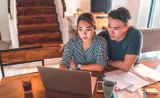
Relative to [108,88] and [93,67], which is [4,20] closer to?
[93,67]

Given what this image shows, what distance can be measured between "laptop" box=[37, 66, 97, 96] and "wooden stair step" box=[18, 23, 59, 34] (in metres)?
3.48

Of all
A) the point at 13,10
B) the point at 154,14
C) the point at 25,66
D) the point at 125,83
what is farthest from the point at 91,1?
the point at 125,83

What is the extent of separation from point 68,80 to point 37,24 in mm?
3717

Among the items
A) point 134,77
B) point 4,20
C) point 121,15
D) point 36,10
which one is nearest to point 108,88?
point 134,77

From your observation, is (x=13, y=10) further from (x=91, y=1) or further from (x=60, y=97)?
(x=60, y=97)

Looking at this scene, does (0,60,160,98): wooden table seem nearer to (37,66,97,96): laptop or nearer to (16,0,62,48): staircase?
(37,66,97,96): laptop

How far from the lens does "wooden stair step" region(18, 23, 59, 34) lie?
4287 millimetres

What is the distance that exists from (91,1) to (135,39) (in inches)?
157

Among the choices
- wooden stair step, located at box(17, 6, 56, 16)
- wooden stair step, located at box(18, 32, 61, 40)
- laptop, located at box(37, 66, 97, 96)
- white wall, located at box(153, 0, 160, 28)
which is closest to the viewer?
laptop, located at box(37, 66, 97, 96)

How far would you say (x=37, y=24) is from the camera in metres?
4.44

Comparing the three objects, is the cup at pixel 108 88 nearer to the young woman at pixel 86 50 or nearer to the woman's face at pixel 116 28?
the young woman at pixel 86 50

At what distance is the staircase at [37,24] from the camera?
4.20 m

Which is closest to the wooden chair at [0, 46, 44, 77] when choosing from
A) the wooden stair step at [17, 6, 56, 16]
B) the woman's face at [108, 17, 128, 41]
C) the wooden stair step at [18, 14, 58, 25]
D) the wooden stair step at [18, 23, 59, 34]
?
the woman's face at [108, 17, 128, 41]

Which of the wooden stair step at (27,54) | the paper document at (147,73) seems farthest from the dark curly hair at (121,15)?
the wooden stair step at (27,54)
